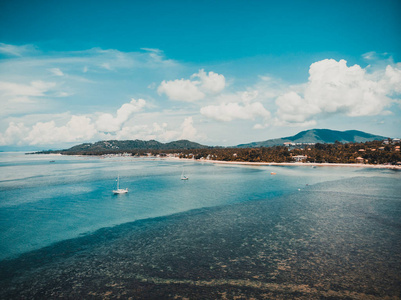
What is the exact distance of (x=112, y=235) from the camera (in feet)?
96.5

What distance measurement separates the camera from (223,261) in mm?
21672

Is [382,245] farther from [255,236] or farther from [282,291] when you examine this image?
[282,291]

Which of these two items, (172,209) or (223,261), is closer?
(223,261)

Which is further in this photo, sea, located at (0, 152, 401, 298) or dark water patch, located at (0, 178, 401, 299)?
sea, located at (0, 152, 401, 298)

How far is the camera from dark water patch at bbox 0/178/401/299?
17.4m

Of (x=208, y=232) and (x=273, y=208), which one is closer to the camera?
(x=208, y=232)

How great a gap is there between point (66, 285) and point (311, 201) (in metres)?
43.8

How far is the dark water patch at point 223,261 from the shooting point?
1741 centimetres

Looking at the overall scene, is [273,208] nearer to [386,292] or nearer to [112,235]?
[386,292]

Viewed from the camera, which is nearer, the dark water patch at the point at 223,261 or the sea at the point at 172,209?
the dark water patch at the point at 223,261

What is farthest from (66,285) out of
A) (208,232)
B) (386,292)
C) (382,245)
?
(382,245)

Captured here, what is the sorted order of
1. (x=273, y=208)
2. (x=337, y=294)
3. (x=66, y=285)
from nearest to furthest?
(x=337, y=294), (x=66, y=285), (x=273, y=208)

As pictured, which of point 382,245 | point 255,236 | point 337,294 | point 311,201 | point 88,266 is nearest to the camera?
point 337,294

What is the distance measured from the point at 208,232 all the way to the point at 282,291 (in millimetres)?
13304
